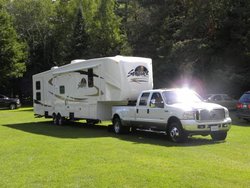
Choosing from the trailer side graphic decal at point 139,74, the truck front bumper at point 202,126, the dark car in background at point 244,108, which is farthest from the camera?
the dark car in background at point 244,108

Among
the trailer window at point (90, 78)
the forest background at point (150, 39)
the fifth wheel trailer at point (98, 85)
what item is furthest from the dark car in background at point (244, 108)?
the forest background at point (150, 39)

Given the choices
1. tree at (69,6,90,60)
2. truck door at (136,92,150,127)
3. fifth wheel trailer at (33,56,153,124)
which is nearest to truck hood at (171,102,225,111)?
truck door at (136,92,150,127)

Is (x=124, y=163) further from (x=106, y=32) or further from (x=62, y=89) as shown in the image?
(x=106, y=32)

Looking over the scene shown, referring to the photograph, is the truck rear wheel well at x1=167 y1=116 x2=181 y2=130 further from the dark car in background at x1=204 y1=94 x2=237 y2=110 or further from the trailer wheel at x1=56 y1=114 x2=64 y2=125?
the dark car in background at x1=204 y1=94 x2=237 y2=110

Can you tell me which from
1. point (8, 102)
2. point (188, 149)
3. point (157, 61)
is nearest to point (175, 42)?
point (157, 61)

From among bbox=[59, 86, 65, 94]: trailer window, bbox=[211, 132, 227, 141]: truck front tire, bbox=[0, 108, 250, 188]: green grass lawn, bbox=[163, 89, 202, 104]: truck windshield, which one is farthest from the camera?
bbox=[59, 86, 65, 94]: trailer window

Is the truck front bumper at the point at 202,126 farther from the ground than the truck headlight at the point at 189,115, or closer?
closer

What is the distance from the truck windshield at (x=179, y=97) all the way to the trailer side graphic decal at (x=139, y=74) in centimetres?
284

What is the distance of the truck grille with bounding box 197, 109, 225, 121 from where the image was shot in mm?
14164

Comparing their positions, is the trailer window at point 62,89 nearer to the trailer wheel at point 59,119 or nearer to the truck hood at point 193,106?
the trailer wheel at point 59,119

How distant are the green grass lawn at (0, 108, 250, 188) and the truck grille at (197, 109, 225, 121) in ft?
2.68

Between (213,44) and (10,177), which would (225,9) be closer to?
(213,44)

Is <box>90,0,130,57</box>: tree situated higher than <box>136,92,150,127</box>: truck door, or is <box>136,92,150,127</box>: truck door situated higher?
<box>90,0,130,57</box>: tree

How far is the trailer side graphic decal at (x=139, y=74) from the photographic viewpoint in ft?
60.1
